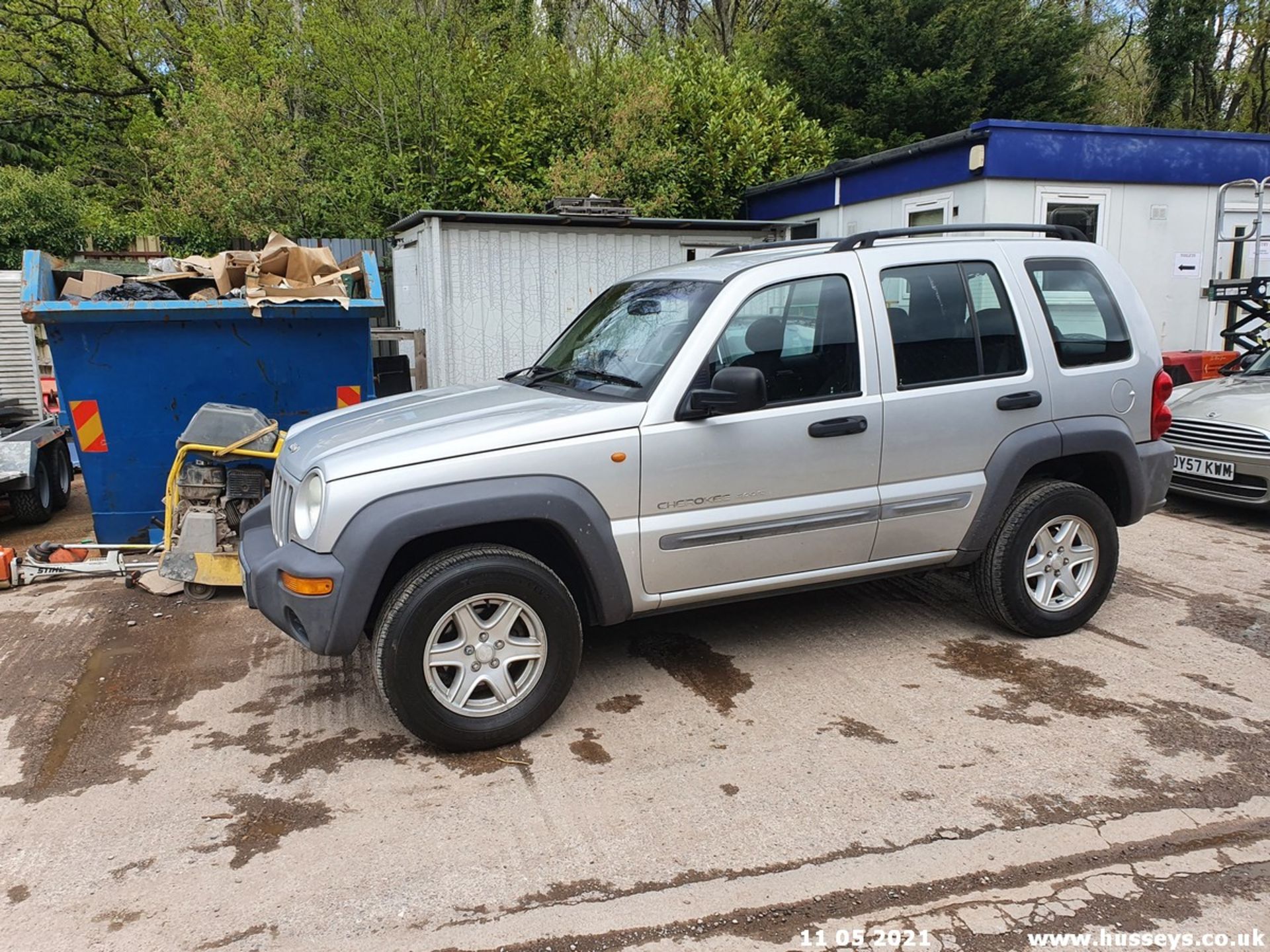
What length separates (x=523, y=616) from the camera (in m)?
3.84

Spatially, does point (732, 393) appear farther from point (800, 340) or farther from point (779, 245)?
point (779, 245)

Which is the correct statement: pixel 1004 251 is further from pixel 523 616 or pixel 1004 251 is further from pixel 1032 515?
pixel 523 616

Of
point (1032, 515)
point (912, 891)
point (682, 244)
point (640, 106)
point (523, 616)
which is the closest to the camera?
point (912, 891)

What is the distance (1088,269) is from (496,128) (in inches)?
394

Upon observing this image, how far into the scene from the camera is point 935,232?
15.9ft

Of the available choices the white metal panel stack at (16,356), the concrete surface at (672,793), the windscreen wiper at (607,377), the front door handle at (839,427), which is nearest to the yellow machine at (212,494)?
the concrete surface at (672,793)

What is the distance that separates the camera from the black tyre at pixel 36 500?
7477mm

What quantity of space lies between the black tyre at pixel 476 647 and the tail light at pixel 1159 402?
321 centimetres

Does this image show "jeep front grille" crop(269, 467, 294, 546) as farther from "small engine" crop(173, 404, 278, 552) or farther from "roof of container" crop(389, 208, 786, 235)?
"roof of container" crop(389, 208, 786, 235)

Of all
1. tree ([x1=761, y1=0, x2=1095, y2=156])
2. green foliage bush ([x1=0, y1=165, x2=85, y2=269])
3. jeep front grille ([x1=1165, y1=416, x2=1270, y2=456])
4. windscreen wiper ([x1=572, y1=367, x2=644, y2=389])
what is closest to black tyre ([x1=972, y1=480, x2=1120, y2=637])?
windscreen wiper ([x1=572, y1=367, x2=644, y2=389])

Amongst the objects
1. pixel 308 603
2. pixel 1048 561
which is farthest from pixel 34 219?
pixel 1048 561

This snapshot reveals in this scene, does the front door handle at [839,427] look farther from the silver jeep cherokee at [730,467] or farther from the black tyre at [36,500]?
the black tyre at [36,500]

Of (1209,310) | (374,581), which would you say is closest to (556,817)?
(374,581)

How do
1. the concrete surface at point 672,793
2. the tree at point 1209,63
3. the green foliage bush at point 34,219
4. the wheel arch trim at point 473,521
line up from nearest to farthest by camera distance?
the concrete surface at point 672,793
the wheel arch trim at point 473,521
the green foliage bush at point 34,219
the tree at point 1209,63
